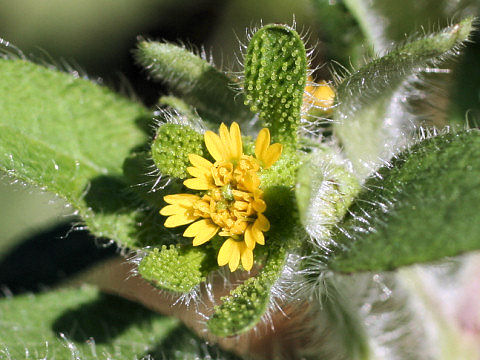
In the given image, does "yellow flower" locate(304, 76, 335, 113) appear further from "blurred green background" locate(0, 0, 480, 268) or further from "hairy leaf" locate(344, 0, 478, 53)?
"blurred green background" locate(0, 0, 480, 268)

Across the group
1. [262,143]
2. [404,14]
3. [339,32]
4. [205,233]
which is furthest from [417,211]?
[404,14]

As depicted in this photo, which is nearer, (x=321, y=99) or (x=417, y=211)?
(x=417, y=211)

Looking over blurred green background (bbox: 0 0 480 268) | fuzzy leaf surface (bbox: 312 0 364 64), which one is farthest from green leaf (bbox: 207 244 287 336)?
blurred green background (bbox: 0 0 480 268)

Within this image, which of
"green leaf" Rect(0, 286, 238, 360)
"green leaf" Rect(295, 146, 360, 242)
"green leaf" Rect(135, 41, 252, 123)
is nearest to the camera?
"green leaf" Rect(295, 146, 360, 242)

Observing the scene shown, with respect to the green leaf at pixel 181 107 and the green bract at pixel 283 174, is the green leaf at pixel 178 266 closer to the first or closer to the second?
the green bract at pixel 283 174

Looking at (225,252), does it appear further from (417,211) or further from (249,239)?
(417,211)

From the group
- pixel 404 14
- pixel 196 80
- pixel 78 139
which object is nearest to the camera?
pixel 196 80

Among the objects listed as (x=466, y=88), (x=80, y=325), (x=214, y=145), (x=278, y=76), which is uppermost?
(x=466, y=88)

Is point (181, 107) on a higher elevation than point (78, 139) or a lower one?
higher
